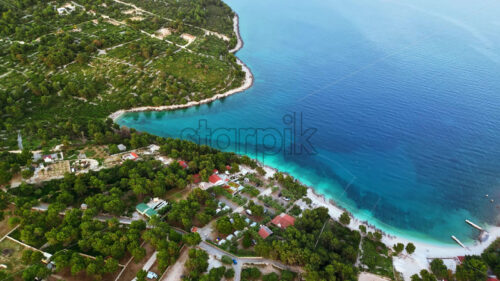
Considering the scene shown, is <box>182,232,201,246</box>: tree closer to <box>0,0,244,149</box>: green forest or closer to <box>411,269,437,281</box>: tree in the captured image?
<box>411,269,437,281</box>: tree


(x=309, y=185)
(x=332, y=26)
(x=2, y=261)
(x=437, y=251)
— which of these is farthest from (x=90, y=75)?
(x=332, y=26)

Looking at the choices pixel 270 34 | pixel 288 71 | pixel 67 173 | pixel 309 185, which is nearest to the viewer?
pixel 67 173

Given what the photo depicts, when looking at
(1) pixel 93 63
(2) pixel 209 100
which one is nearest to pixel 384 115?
(2) pixel 209 100

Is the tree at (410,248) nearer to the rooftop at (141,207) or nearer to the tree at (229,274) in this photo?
the tree at (229,274)

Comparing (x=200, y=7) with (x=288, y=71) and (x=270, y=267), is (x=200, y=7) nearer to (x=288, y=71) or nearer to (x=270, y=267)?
(x=288, y=71)

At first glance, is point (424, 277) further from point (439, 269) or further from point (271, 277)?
point (271, 277)

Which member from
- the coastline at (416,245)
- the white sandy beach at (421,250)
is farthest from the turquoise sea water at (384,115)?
the white sandy beach at (421,250)

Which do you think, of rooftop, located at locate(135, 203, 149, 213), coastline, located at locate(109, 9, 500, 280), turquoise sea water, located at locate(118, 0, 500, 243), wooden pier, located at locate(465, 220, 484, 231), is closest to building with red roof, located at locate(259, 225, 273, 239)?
coastline, located at locate(109, 9, 500, 280)
